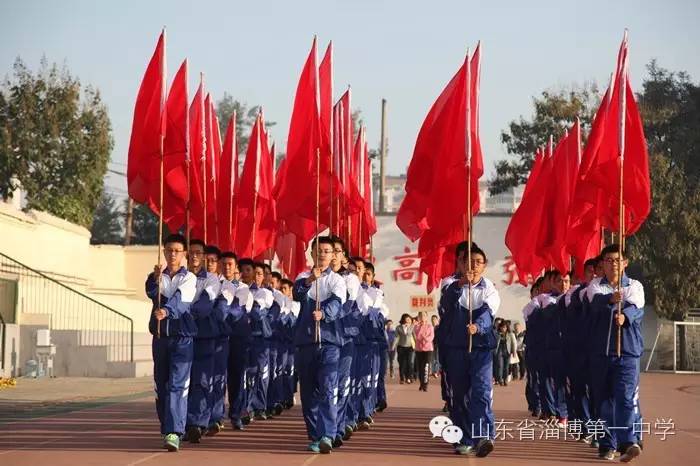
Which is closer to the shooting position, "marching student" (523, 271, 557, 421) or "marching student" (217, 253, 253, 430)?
"marching student" (217, 253, 253, 430)

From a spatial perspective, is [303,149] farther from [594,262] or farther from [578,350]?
[578,350]

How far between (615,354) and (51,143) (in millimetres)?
31220

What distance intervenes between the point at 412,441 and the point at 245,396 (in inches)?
117

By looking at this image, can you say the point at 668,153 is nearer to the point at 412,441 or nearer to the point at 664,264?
the point at 664,264

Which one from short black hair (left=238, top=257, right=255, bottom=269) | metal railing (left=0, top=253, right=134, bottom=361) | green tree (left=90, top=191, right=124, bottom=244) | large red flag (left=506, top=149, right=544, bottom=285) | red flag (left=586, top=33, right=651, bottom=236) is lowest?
metal railing (left=0, top=253, right=134, bottom=361)

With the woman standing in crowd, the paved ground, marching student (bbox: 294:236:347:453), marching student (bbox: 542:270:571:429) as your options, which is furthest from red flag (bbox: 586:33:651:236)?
the woman standing in crowd

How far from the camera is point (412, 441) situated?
1560 cm

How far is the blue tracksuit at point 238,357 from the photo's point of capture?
1723cm

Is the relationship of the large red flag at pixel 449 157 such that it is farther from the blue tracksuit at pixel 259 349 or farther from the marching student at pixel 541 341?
the blue tracksuit at pixel 259 349

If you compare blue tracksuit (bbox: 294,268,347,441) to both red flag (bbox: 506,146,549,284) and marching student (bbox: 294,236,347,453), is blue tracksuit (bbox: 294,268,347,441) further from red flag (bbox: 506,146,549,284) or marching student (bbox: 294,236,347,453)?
red flag (bbox: 506,146,549,284)

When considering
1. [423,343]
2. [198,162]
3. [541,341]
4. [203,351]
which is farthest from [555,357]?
[423,343]

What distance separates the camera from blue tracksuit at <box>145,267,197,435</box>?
1423 centimetres

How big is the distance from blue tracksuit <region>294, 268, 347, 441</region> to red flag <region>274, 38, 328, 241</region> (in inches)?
106

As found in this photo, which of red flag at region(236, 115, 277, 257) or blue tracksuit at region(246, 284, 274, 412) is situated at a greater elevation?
red flag at region(236, 115, 277, 257)
